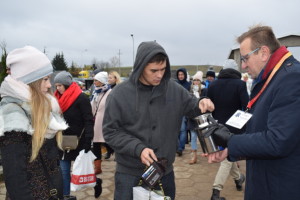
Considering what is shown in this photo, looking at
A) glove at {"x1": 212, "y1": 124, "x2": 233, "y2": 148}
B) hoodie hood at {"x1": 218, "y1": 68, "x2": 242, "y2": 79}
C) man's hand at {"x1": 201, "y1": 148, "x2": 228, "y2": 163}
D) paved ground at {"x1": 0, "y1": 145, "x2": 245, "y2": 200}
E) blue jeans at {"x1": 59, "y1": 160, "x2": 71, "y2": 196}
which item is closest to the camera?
glove at {"x1": 212, "y1": 124, "x2": 233, "y2": 148}

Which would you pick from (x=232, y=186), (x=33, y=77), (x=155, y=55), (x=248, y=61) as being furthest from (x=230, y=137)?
(x=232, y=186)

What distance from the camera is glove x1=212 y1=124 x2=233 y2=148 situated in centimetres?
194

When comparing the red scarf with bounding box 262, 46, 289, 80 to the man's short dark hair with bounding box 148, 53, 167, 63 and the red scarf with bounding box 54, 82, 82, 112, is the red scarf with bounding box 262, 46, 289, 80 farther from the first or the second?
the red scarf with bounding box 54, 82, 82, 112

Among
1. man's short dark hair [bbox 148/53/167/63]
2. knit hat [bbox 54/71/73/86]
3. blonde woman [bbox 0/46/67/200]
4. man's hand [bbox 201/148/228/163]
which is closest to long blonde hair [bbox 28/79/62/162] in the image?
blonde woman [bbox 0/46/67/200]

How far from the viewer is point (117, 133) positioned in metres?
2.34

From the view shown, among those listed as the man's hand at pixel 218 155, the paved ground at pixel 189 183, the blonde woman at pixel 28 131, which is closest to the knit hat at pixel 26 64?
the blonde woman at pixel 28 131

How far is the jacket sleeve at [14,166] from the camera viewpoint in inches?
72.0

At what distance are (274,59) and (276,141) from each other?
581 millimetres

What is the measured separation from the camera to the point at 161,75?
241cm

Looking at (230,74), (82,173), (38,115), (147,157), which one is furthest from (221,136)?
(230,74)

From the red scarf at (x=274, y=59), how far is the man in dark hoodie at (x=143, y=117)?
59cm

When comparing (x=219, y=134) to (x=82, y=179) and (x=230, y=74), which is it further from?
(x=230, y=74)

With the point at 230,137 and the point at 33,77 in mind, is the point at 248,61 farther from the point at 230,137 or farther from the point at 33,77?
the point at 33,77

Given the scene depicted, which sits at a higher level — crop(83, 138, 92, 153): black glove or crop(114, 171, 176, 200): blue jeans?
crop(114, 171, 176, 200): blue jeans
